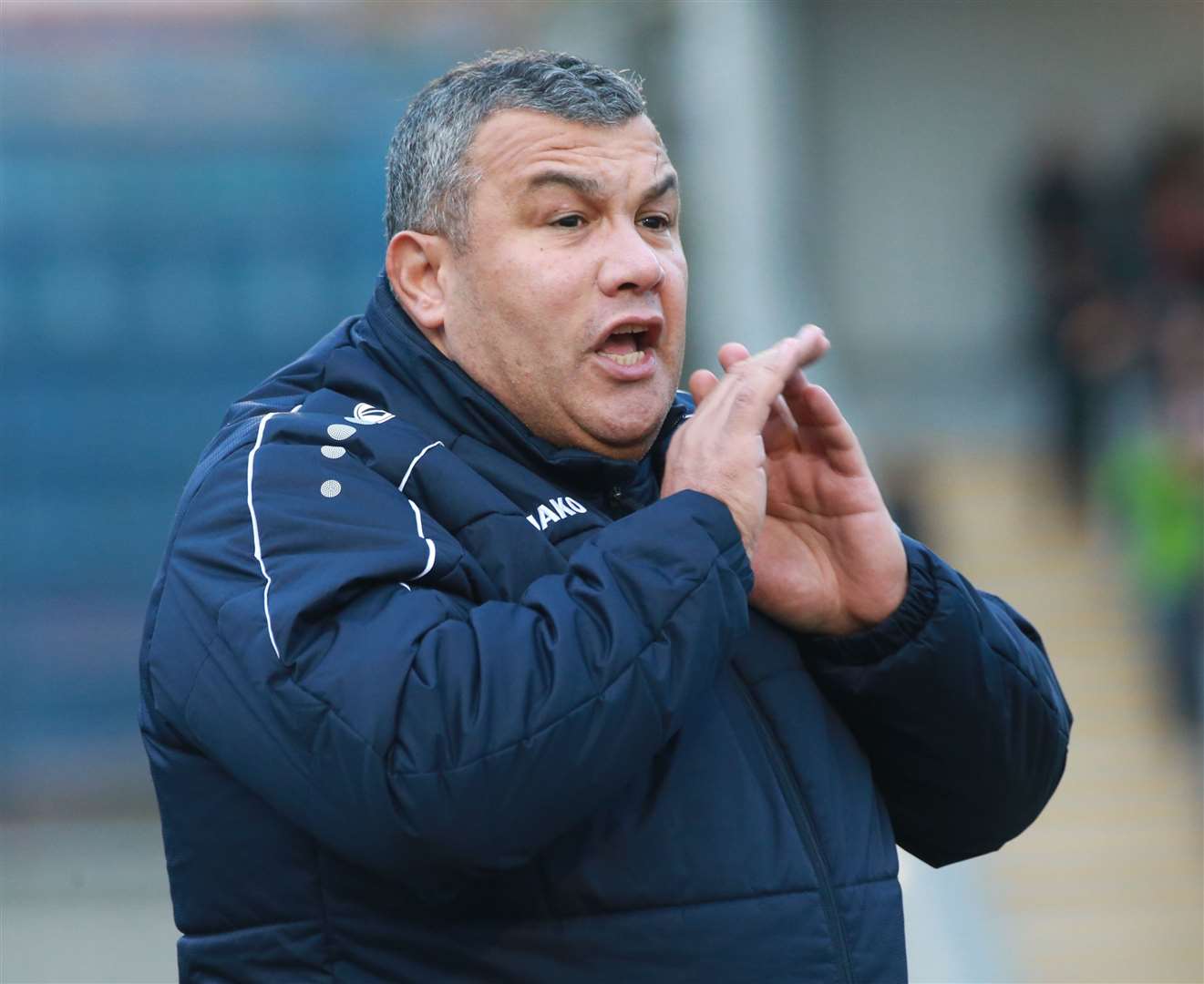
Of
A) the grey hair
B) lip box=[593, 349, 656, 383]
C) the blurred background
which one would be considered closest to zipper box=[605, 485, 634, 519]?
lip box=[593, 349, 656, 383]

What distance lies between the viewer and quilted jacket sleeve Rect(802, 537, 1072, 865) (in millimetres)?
2139

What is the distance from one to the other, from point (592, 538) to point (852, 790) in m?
0.45

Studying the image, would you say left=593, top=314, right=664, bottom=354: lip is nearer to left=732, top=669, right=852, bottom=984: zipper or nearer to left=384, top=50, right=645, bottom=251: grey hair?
left=384, top=50, right=645, bottom=251: grey hair

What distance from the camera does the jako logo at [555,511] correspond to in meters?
2.05

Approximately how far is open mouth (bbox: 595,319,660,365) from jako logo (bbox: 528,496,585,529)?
191 mm

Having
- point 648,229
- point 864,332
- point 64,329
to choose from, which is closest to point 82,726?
point 64,329

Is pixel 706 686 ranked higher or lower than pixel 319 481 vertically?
lower

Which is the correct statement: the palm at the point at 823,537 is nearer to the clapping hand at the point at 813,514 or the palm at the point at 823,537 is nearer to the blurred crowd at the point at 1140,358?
the clapping hand at the point at 813,514

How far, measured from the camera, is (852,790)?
2100mm

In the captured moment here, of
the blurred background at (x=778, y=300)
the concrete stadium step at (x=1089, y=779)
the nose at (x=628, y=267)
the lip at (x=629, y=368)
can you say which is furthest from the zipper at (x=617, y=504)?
the blurred background at (x=778, y=300)

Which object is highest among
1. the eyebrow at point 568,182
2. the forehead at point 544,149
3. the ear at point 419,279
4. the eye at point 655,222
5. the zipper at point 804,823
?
the forehead at point 544,149

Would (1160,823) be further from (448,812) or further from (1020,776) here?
(448,812)

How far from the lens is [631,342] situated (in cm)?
220

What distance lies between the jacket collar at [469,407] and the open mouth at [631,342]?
122 mm
